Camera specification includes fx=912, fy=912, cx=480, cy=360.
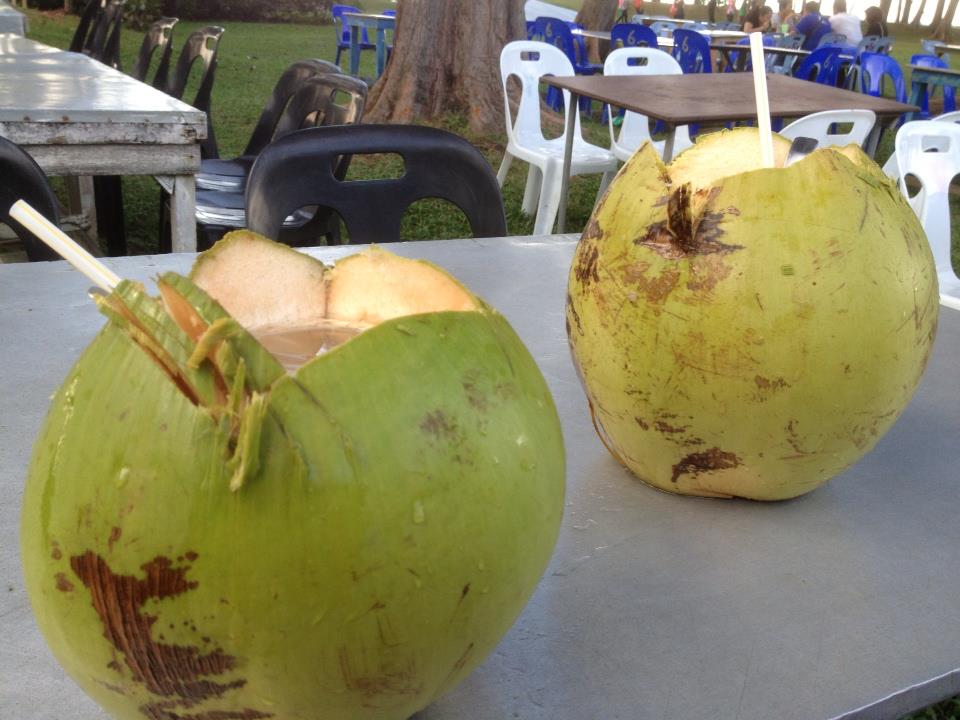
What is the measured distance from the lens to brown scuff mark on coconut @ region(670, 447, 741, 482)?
83cm

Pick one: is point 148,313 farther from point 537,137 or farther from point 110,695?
point 537,137

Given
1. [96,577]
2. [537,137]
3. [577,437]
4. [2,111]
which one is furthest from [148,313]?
[537,137]

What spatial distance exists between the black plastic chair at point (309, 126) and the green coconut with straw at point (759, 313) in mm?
1756

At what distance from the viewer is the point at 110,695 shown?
0.54 metres

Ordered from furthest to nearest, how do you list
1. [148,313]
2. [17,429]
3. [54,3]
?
[54,3] → [17,429] → [148,313]

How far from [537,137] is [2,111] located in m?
3.67

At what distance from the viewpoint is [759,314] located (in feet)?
2.48

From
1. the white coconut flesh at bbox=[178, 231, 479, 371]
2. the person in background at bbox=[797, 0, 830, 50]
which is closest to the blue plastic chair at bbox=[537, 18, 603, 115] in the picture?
the person in background at bbox=[797, 0, 830, 50]

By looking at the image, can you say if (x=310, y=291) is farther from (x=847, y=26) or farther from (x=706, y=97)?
(x=847, y=26)

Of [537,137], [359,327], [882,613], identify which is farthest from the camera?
[537,137]

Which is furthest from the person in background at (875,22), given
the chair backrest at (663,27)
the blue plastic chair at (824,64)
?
→ the blue plastic chair at (824,64)

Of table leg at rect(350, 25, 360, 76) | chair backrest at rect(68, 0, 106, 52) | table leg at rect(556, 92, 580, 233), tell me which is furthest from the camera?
table leg at rect(350, 25, 360, 76)

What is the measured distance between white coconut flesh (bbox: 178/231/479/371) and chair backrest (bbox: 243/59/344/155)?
267 centimetres

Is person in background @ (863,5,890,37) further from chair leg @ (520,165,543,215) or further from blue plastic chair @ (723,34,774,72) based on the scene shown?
chair leg @ (520,165,543,215)
